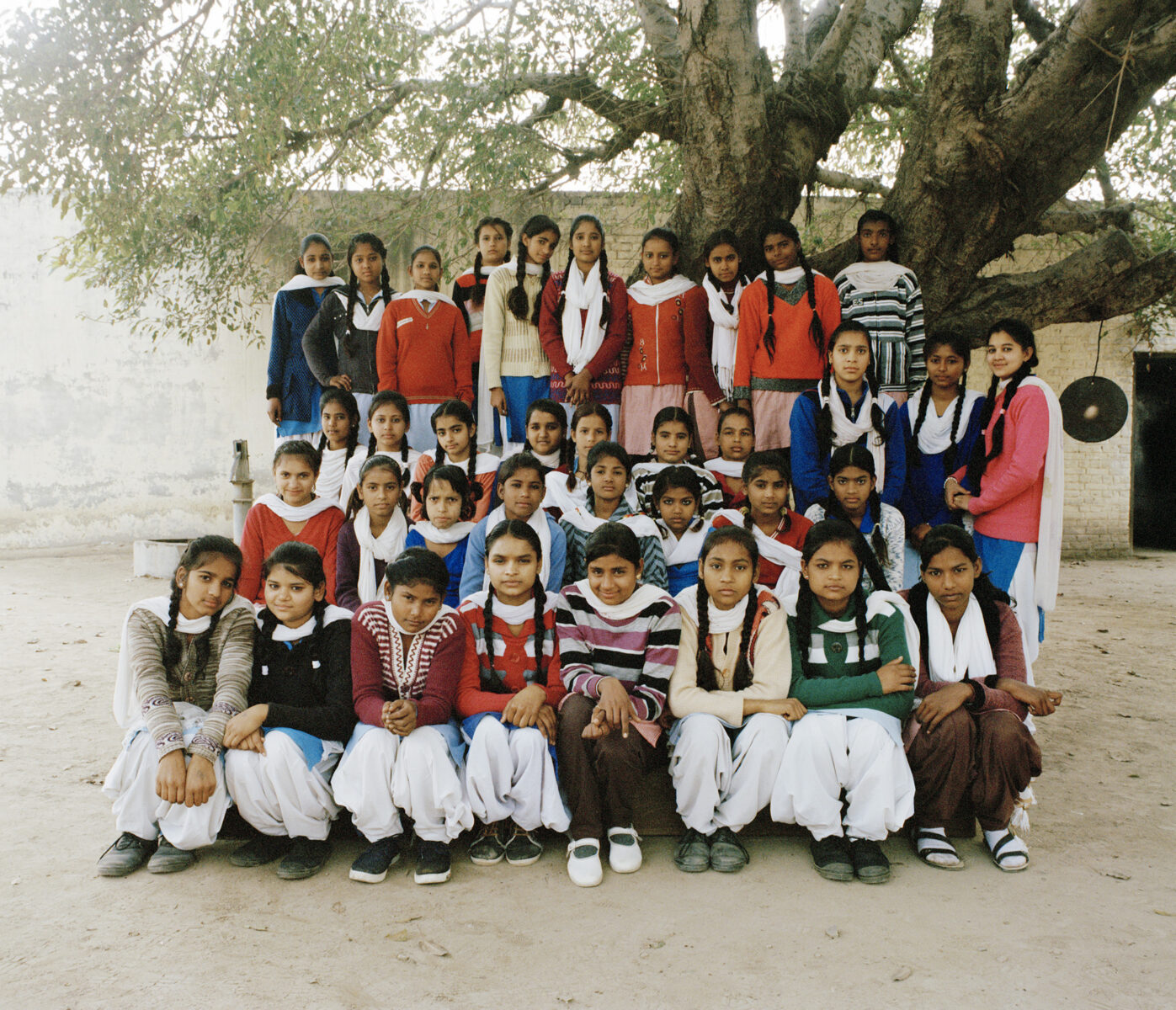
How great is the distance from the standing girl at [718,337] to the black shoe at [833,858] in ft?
7.35

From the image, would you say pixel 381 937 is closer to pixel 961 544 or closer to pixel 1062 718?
pixel 961 544

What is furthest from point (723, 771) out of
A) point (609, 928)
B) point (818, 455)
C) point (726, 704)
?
point (818, 455)

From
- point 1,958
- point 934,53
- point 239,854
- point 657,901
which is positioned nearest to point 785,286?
point 934,53

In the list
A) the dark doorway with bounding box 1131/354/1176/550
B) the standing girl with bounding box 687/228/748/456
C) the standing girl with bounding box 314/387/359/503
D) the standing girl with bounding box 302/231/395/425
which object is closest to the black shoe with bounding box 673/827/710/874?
the standing girl with bounding box 687/228/748/456

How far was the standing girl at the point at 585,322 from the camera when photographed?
452cm

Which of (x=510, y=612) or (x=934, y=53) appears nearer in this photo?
(x=510, y=612)

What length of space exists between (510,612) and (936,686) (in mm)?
1395

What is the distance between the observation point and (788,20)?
6.53m

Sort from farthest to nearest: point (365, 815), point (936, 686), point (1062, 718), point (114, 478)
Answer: point (114, 478) < point (1062, 718) < point (936, 686) < point (365, 815)

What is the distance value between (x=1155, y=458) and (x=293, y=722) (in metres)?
12.0

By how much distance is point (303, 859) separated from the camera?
2.62 meters

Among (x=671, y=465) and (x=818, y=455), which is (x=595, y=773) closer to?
(x=671, y=465)

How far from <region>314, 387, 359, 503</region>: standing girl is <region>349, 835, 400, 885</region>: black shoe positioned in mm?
2000

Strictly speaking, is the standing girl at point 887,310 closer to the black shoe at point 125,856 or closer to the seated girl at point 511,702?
the seated girl at point 511,702
